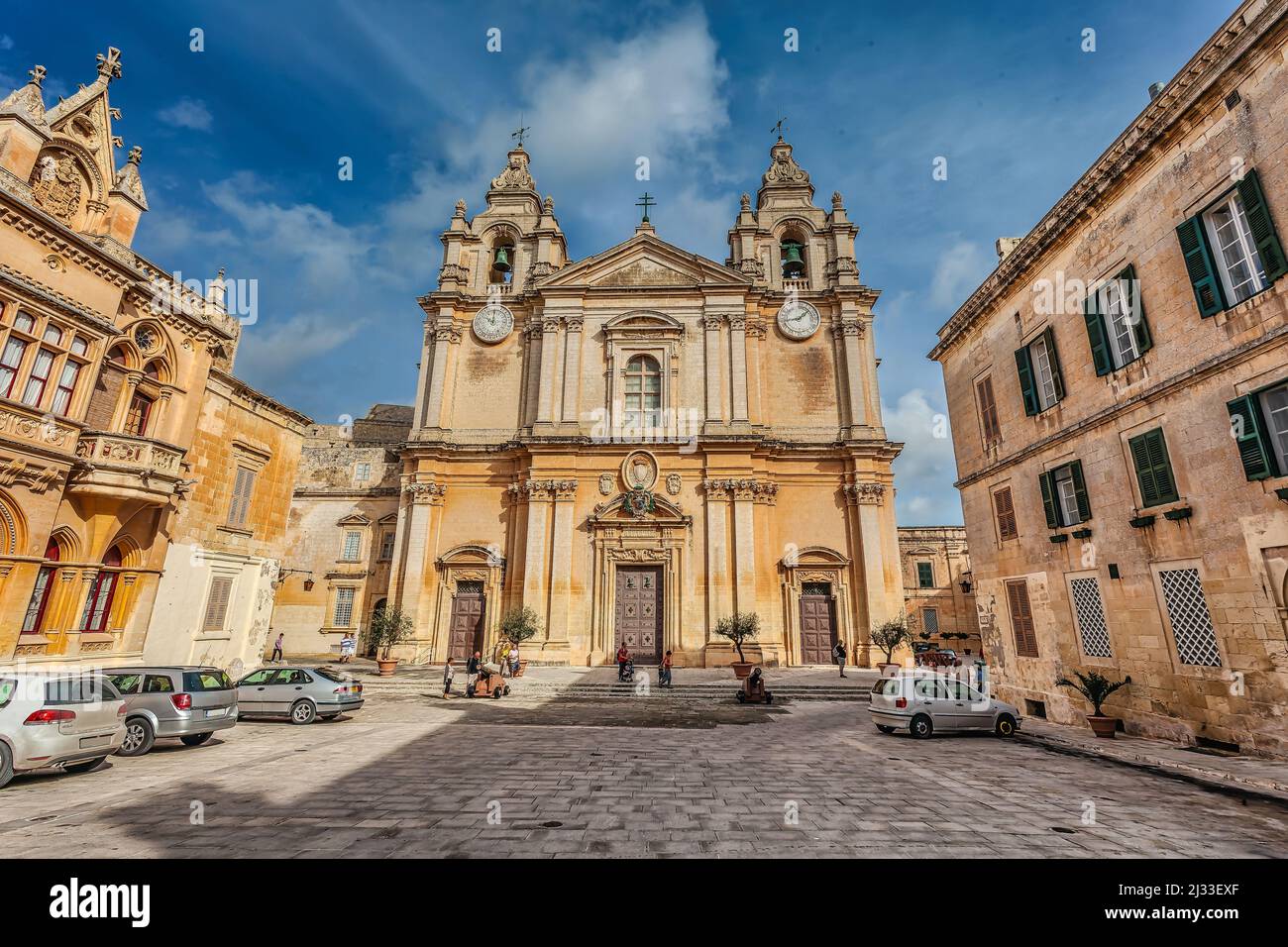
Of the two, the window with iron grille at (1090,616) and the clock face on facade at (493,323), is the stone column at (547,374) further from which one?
the window with iron grille at (1090,616)

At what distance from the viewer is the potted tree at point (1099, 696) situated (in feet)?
38.2

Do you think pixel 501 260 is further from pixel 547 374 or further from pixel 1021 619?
pixel 1021 619

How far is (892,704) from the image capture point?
40.2 feet

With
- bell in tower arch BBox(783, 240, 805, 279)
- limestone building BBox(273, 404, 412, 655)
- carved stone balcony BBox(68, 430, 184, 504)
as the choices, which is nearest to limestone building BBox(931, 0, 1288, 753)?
bell in tower arch BBox(783, 240, 805, 279)

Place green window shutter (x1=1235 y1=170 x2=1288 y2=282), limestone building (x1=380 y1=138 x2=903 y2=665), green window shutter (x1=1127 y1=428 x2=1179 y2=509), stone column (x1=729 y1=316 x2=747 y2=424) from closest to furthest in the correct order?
green window shutter (x1=1235 y1=170 x2=1288 y2=282) < green window shutter (x1=1127 y1=428 x2=1179 y2=509) < limestone building (x1=380 y1=138 x2=903 y2=665) < stone column (x1=729 y1=316 x2=747 y2=424)

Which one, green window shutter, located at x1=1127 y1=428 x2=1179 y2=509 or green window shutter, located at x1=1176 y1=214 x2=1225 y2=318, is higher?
green window shutter, located at x1=1176 y1=214 x2=1225 y2=318

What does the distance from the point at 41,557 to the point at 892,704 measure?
64.3 ft

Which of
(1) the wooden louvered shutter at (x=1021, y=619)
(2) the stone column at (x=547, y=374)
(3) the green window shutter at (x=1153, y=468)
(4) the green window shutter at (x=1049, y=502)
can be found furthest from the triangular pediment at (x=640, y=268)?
(3) the green window shutter at (x=1153, y=468)

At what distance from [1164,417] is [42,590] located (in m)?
25.3

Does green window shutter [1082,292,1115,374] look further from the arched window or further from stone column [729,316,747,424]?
the arched window

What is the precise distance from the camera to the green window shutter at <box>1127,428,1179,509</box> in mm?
10961

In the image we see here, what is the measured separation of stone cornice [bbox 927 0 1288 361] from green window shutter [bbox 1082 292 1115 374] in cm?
212
